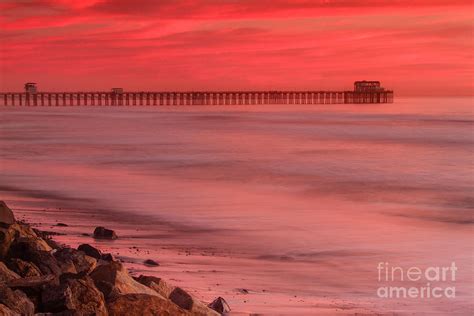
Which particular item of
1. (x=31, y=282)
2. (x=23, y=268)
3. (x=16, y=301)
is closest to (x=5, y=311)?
(x=16, y=301)

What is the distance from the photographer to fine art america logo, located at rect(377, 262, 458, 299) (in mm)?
8172

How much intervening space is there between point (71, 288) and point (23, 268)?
646mm

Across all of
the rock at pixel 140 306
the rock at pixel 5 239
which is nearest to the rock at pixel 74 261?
the rock at pixel 5 239

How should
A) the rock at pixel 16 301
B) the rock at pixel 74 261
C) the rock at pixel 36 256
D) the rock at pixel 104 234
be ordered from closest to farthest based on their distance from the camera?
the rock at pixel 16 301, the rock at pixel 36 256, the rock at pixel 74 261, the rock at pixel 104 234

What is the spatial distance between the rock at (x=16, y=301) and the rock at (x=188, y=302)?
4.18ft

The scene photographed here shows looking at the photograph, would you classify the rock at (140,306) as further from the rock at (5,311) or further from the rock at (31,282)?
the rock at (5,311)

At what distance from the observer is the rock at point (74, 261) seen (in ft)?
20.7

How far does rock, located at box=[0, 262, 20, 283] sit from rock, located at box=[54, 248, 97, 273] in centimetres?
47

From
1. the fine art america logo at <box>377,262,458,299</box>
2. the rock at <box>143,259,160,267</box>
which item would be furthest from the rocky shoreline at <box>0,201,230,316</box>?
the fine art america logo at <box>377,262,458,299</box>

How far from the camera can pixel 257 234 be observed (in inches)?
464

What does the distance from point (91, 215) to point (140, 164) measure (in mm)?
12811

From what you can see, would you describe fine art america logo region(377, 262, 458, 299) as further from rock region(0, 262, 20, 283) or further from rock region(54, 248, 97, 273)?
rock region(0, 262, 20, 283)

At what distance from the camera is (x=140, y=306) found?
18.9 ft

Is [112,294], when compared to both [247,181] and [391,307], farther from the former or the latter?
[247,181]
